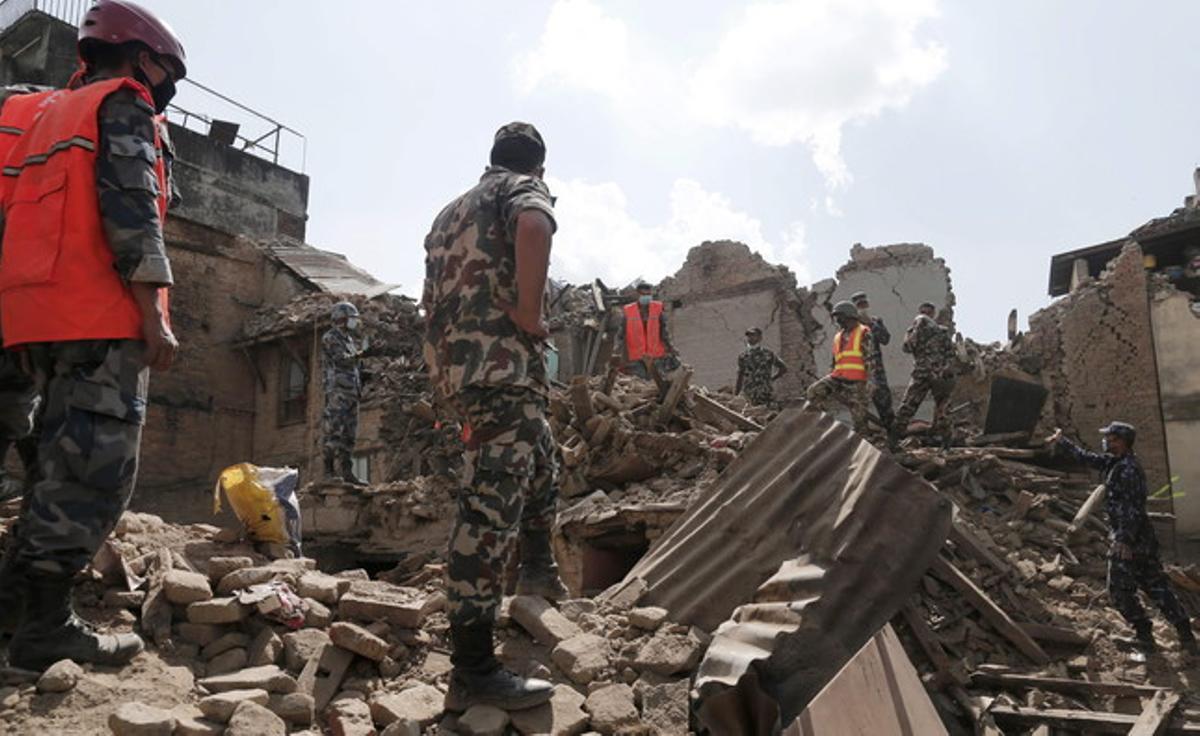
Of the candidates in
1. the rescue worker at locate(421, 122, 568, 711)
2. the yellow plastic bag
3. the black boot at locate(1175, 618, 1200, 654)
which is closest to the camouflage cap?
the rescue worker at locate(421, 122, 568, 711)

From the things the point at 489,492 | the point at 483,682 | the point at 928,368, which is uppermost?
the point at 928,368

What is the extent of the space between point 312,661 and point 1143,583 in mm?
6641

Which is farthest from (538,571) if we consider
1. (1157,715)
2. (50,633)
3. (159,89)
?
(1157,715)

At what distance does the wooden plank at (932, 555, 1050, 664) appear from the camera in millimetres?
5355

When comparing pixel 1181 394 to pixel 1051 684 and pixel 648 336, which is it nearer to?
pixel 648 336

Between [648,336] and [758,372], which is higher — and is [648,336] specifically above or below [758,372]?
above

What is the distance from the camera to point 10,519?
135 inches

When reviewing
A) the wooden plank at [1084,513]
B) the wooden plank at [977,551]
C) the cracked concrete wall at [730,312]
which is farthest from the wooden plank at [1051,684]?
the cracked concrete wall at [730,312]

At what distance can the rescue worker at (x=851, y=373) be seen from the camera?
9.30m

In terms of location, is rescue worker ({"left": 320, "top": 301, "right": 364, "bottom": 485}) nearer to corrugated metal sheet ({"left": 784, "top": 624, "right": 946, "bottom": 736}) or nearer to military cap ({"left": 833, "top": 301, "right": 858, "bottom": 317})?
military cap ({"left": 833, "top": 301, "right": 858, "bottom": 317})

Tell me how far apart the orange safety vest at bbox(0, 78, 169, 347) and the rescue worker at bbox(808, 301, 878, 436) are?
7.92 m

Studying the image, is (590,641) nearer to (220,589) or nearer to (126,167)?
(220,589)

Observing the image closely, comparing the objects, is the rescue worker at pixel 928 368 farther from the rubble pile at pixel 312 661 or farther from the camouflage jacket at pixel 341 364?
the rubble pile at pixel 312 661

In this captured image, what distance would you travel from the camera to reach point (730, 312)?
1788 cm
